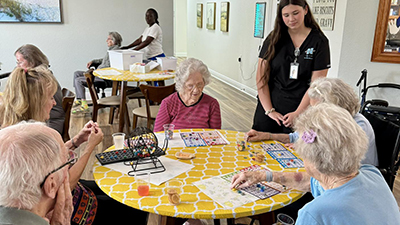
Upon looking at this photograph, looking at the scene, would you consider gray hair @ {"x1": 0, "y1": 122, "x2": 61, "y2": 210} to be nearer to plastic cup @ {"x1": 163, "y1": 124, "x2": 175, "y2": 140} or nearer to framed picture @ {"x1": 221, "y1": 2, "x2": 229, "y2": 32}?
plastic cup @ {"x1": 163, "y1": 124, "x2": 175, "y2": 140}

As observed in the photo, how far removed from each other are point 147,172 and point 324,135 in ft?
3.00

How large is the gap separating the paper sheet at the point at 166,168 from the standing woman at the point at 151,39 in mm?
3574

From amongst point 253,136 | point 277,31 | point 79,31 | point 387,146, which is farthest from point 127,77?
point 387,146

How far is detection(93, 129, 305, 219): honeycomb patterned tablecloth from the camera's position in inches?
53.0

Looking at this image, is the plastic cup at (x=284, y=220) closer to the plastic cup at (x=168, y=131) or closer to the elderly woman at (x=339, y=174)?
the elderly woman at (x=339, y=174)

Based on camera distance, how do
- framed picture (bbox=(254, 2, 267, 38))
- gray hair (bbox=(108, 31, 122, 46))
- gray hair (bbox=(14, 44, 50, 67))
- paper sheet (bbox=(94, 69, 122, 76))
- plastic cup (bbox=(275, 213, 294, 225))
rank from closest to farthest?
plastic cup (bbox=(275, 213, 294, 225)), gray hair (bbox=(14, 44, 50, 67)), paper sheet (bbox=(94, 69, 122, 76)), gray hair (bbox=(108, 31, 122, 46)), framed picture (bbox=(254, 2, 267, 38))

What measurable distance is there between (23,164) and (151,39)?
4.38 metres

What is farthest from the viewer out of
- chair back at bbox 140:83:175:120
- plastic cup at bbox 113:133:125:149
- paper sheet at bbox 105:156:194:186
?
chair back at bbox 140:83:175:120

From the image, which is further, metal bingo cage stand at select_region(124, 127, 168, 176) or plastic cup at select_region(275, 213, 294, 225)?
metal bingo cage stand at select_region(124, 127, 168, 176)

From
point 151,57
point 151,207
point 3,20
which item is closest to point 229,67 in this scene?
point 151,57

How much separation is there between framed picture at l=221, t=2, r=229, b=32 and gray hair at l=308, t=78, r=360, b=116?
20.2 feet

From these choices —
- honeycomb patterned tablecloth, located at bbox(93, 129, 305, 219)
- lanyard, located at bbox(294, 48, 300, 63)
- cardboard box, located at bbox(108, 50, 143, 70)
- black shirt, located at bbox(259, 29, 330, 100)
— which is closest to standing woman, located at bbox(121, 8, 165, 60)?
cardboard box, located at bbox(108, 50, 143, 70)

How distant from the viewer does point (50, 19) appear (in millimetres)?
5332

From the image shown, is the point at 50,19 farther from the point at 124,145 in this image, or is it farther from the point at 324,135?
the point at 324,135
